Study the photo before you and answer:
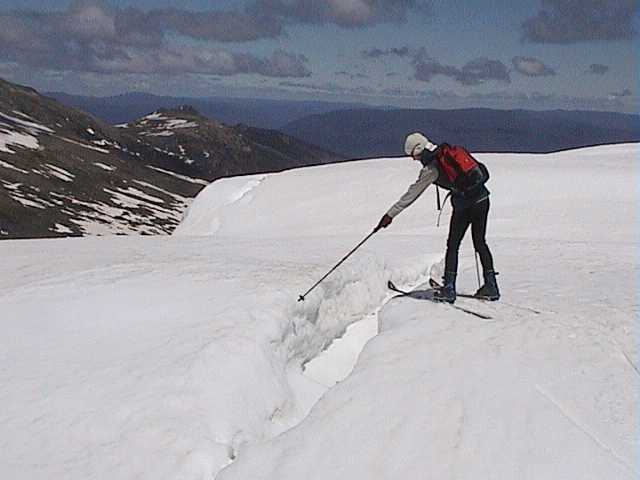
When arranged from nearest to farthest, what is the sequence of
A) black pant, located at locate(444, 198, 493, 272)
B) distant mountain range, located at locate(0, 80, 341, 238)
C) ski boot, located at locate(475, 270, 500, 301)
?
black pant, located at locate(444, 198, 493, 272) < ski boot, located at locate(475, 270, 500, 301) < distant mountain range, located at locate(0, 80, 341, 238)

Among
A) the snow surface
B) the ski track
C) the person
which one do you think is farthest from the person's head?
the ski track

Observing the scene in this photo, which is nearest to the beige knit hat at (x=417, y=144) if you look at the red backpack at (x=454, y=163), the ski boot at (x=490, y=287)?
the red backpack at (x=454, y=163)

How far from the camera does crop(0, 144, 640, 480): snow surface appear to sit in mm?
6164

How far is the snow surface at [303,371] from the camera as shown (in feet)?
20.2

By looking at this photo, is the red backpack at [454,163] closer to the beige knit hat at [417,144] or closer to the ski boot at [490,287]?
the beige knit hat at [417,144]

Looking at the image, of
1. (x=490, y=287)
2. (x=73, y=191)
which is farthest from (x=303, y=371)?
(x=73, y=191)

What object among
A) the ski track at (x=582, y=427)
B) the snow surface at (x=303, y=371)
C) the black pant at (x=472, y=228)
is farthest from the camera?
the black pant at (x=472, y=228)

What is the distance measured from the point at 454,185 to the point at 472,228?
1.04 metres

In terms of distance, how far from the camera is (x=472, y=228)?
10883 mm

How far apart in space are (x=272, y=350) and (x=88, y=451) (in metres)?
3.07

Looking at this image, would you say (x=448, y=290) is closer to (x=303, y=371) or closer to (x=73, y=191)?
(x=303, y=371)

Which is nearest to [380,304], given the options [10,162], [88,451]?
[88,451]

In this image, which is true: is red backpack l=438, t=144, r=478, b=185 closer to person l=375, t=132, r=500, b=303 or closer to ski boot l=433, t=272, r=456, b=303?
person l=375, t=132, r=500, b=303

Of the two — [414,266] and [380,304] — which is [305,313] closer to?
[380,304]
